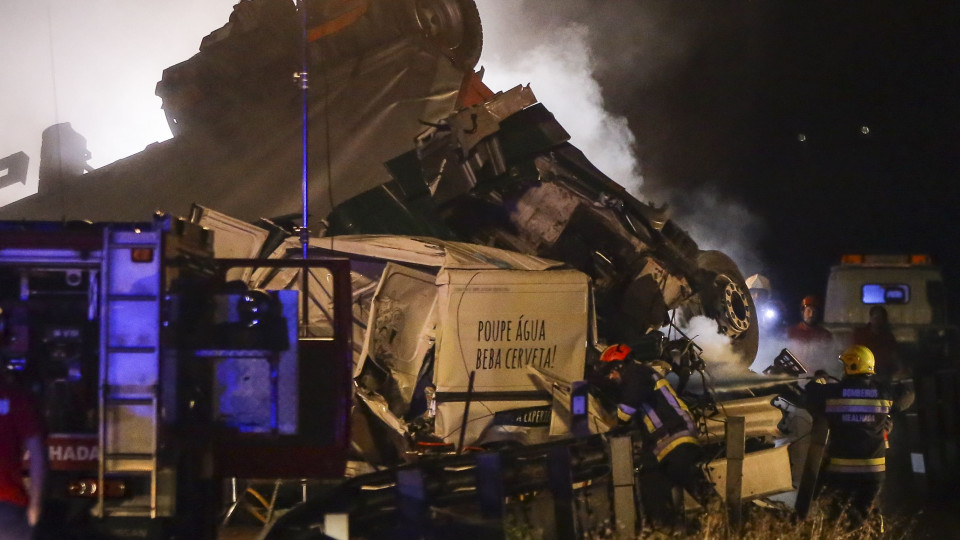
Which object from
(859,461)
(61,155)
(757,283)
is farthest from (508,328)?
(757,283)

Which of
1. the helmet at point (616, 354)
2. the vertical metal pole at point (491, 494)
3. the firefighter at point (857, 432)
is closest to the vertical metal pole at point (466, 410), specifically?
the helmet at point (616, 354)

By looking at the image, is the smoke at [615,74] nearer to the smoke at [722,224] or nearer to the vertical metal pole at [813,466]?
the smoke at [722,224]

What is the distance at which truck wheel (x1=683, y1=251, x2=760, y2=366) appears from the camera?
1205 cm

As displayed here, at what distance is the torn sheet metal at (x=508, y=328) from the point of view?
30.8 feet

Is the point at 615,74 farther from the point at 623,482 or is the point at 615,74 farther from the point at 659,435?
the point at 623,482

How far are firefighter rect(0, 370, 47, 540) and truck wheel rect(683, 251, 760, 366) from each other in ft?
26.7

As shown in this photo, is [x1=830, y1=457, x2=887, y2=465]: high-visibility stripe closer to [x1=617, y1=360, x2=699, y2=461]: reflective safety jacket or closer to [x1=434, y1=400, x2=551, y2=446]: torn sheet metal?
[x1=617, y1=360, x2=699, y2=461]: reflective safety jacket

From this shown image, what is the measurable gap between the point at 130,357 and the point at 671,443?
11.6 feet

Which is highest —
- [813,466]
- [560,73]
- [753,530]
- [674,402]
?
[560,73]

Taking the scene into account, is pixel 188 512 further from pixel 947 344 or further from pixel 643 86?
pixel 643 86

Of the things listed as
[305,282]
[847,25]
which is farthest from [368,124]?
[847,25]

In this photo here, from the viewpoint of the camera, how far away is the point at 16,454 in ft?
17.2

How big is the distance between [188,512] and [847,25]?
20.2m

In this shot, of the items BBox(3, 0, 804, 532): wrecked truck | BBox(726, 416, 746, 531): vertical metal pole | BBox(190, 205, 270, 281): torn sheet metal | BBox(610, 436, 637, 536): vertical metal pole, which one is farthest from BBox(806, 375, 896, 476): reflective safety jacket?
BBox(190, 205, 270, 281): torn sheet metal
